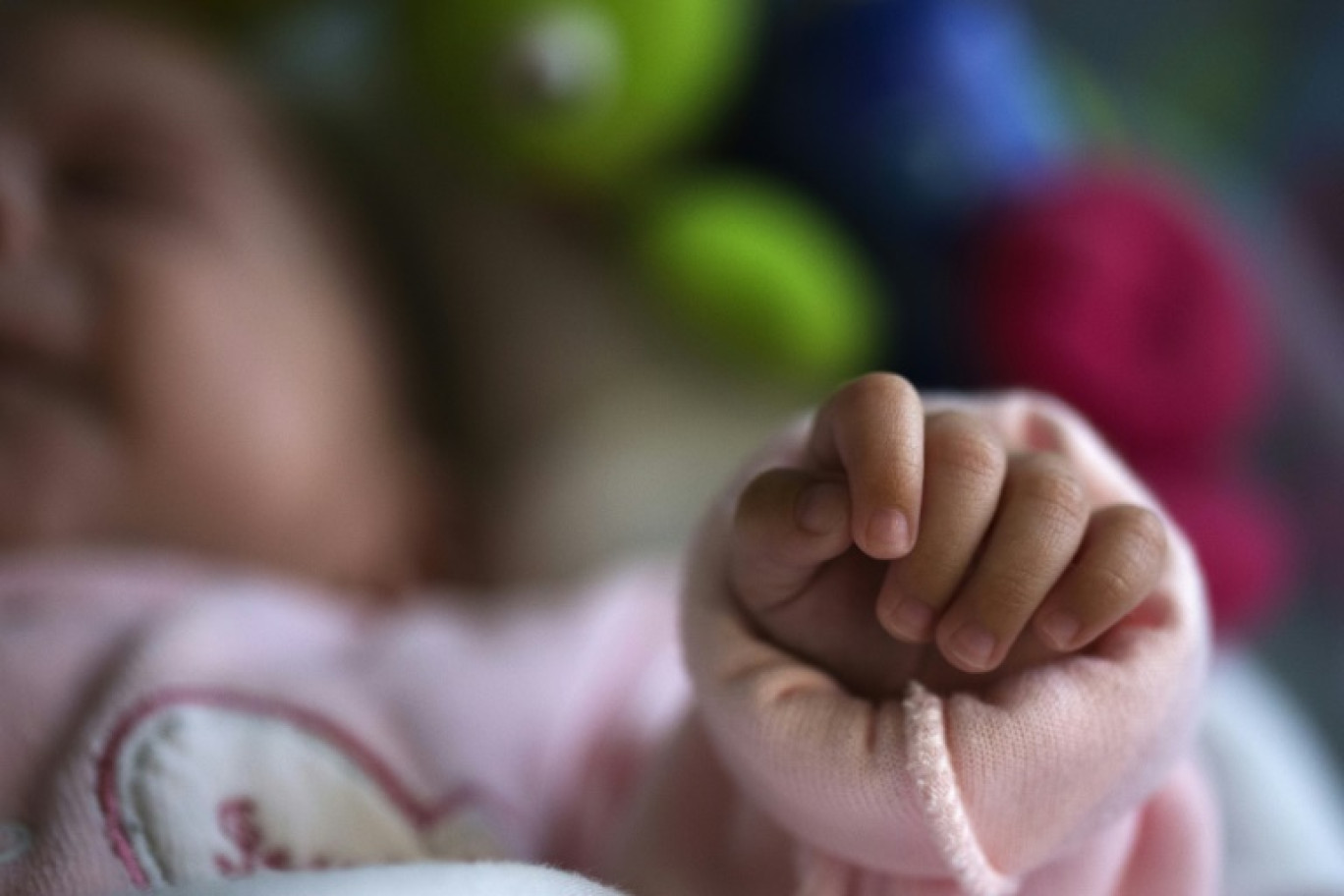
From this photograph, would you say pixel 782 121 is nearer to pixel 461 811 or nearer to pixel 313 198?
pixel 313 198

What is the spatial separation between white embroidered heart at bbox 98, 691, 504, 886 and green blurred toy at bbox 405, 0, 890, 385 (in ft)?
1.39

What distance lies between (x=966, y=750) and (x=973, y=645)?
37 millimetres

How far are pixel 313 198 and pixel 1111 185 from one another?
601 millimetres

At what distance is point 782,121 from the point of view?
0.99 metres

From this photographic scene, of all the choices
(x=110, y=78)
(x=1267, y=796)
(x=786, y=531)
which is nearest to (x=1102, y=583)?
(x=786, y=531)

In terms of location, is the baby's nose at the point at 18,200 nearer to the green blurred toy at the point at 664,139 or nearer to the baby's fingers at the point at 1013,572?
the green blurred toy at the point at 664,139

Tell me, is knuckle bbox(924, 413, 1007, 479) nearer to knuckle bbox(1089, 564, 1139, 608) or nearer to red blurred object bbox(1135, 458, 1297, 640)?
knuckle bbox(1089, 564, 1139, 608)

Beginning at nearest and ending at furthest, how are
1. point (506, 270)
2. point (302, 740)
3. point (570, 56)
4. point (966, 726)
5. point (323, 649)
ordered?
point (966, 726)
point (302, 740)
point (323, 649)
point (570, 56)
point (506, 270)

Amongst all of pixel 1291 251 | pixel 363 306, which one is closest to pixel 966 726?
pixel 363 306

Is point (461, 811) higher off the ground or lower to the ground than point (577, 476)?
lower

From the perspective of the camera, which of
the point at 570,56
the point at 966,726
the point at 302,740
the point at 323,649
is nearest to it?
the point at 966,726

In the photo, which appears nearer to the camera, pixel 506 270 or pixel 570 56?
pixel 570 56

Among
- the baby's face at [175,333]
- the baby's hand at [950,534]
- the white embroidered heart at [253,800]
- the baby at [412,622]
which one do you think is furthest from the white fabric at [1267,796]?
the baby's face at [175,333]

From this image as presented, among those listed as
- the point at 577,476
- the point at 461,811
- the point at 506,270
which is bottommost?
the point at 461,811
